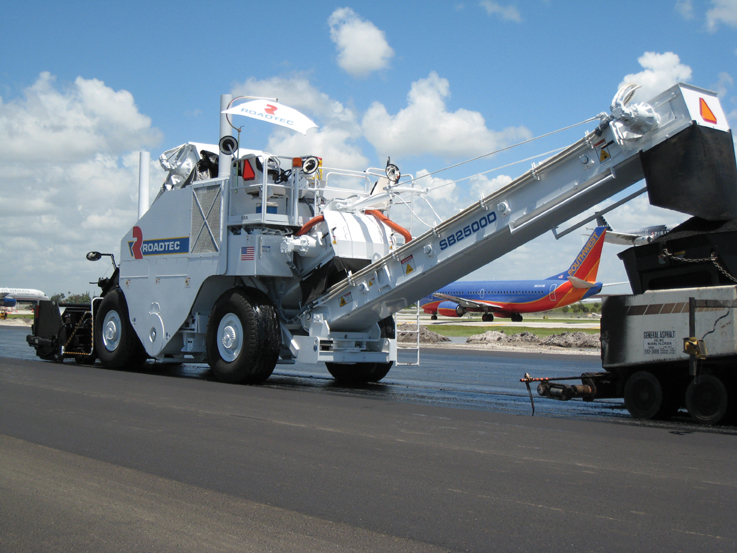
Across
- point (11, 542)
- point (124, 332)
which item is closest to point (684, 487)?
point (11, 542)

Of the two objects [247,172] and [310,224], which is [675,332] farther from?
[247,172]

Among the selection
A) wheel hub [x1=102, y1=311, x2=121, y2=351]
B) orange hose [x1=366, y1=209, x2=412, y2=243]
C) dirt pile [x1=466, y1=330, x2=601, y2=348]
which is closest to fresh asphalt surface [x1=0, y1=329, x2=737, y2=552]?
orange hose [x1=366, y1=209, x2=412, y2=243]

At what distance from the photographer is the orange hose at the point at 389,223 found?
12219 mm

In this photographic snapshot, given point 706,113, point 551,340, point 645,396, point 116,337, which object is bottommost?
point 645,396

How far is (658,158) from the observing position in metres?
8.45

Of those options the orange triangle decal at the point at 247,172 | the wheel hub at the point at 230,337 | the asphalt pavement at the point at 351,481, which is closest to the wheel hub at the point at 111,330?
the wheel hub at the point at 230,337

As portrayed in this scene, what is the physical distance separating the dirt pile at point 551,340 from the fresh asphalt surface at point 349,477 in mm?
18567

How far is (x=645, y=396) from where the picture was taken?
862 cm

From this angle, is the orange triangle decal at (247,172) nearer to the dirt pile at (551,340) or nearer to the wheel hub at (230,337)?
the wheel hub at (230,337)

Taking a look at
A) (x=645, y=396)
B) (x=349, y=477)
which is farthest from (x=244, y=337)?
(x=349, y=477)

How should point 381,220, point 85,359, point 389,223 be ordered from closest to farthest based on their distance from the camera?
1. point 389,223
2. point 381,220
3. point 85,359

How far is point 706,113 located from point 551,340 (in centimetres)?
2079

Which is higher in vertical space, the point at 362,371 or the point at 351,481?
the point at 362,371

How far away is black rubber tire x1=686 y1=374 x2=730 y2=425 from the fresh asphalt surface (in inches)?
9.7
